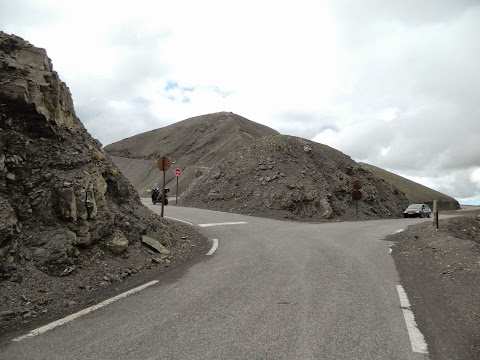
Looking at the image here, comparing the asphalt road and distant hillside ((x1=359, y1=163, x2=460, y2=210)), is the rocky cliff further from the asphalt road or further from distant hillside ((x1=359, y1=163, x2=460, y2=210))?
distant hillside ((x1=359, y1=163, x2=460, y2=210))

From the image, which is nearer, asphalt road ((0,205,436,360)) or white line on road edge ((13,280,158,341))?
asphalt road ((0,205,436,360))

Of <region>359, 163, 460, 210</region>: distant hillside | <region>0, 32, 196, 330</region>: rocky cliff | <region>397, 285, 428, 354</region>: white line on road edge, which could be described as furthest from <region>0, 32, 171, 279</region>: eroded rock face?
<region>359, 163, 460, 210</region>: distant hillside

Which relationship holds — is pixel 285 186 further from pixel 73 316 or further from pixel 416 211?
pixel 73 316

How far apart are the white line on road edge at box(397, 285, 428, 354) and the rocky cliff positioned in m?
5.13

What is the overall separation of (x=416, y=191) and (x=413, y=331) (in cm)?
9004

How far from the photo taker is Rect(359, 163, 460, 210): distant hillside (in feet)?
260

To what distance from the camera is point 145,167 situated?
76.4m

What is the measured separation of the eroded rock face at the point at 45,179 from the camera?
6164 millimetres

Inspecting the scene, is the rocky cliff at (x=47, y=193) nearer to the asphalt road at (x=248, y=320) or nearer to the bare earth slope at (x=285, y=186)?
the asphalt road at (x=248, y=320)

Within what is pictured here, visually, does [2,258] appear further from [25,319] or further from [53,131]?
[53,131]

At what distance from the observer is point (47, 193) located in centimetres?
689

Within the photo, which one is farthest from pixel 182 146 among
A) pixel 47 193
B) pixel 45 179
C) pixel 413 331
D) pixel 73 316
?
pixel 413 331

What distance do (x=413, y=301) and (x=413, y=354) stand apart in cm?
207

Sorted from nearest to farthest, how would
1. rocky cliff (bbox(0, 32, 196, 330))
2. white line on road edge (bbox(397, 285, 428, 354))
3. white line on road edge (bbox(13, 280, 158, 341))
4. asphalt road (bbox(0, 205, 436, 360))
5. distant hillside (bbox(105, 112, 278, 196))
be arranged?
asphalt road (bbox(0, 205, 436, 360)) → white line on road edge (bbox(397, 285, 428, 354)) → white line on road edge (bbox(13, 280, 158, 341)) → rocky cliff (bbox(0, 32, 196, 330)) → distant hillside (bbox(105, 112, 278, 196))
